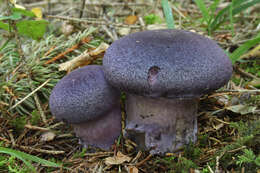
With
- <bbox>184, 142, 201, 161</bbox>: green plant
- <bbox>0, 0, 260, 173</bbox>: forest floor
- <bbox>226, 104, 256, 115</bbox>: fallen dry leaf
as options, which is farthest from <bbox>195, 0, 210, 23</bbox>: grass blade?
<bbox>184, 142, 201, 161</bbox>: green plant

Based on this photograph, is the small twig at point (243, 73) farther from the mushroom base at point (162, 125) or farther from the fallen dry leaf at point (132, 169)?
the fallen dry leaf at point (132, 169)

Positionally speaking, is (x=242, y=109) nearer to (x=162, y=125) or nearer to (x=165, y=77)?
(x=162, y=125)

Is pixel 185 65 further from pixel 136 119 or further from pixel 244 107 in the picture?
pixel 244 107

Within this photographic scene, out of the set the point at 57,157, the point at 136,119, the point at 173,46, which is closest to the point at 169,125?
the point at 136,119

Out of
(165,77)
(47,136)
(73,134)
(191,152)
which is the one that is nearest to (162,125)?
(191,152)

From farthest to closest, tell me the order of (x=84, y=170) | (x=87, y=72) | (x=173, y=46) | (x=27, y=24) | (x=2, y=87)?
(x=2, y=87), (x=27, y=24), (x=87, y=72), (x=84, y=170), (x=173, y=46)

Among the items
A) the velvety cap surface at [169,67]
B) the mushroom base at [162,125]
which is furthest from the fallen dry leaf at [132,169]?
the velvety cap surface at [169,67]
